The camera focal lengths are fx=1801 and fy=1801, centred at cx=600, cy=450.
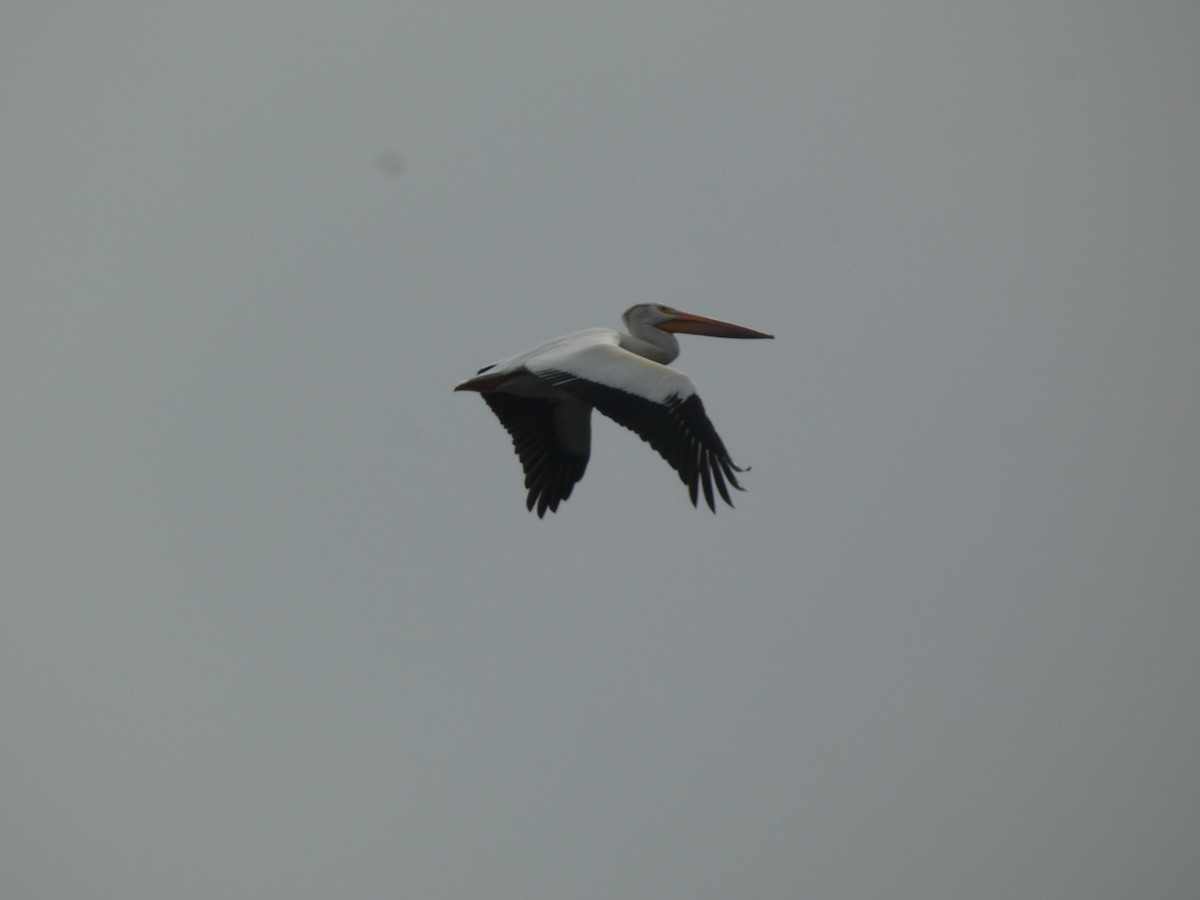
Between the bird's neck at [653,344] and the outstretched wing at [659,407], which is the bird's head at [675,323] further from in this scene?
the outstretched wing at [659,407]

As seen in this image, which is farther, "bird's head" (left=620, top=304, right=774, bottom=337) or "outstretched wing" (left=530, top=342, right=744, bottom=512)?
"bird's head" (left=620, top=304, right=774, bottom=337)

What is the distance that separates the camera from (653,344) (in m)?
14.8

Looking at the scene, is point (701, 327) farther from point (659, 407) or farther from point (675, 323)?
point (659, 407)

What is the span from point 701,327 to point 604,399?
7.70 feet

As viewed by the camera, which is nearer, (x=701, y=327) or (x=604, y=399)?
(x=604, y=399)

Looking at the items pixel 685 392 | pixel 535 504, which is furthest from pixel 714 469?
pixel 535 504

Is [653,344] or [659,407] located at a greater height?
[653,344]

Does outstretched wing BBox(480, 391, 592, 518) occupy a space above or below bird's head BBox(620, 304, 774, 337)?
below

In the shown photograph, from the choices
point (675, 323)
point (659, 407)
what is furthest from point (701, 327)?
point (659, 407)

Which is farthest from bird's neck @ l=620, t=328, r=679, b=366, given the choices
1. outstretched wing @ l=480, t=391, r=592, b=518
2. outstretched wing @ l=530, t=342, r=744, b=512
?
outstretched wing @ l=530, t=342, r=744, b=512

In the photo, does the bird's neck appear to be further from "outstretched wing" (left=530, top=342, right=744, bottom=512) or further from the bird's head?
"outstretched wing" (left=530, top=342, right=744, bottom=512)

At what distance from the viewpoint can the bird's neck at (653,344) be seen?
14.7 meters

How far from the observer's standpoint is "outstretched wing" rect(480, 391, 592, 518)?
1473cm

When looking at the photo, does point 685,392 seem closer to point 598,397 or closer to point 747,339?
point 598,397
